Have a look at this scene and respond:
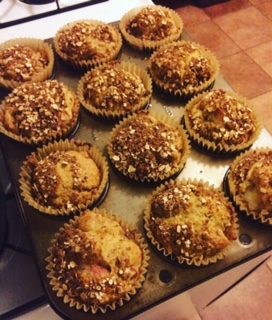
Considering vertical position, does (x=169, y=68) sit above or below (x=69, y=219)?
above

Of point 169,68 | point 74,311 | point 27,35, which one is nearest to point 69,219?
point 74,311

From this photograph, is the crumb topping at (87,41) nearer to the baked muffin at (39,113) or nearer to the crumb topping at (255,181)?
Result: the baked muffin at (39,113)

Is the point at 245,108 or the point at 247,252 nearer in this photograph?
the point at 247,252

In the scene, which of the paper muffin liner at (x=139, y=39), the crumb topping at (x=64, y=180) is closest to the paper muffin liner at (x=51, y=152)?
the crumb topping at (x=64, y=180)

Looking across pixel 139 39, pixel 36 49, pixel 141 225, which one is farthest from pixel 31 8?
pixel 141 225

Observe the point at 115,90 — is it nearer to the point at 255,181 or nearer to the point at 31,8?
the point at 255,181

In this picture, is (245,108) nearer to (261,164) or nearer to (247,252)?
(261,164)
